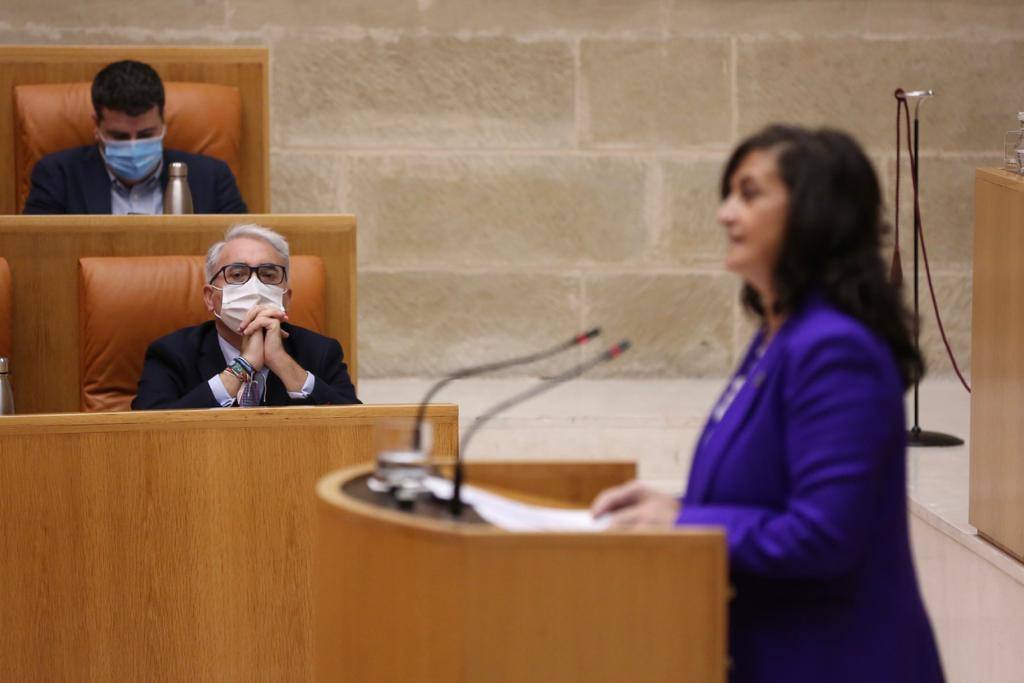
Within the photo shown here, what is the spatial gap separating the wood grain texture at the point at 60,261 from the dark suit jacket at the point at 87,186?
0.82 m

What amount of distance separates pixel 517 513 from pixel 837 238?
0.49 m

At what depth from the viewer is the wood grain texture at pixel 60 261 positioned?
146 inches

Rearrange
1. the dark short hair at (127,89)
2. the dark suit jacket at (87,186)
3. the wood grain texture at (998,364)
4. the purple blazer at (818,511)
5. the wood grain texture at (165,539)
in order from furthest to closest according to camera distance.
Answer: the dark suit jacket at (87,186)
the dark short hair at (127,89)
the wood grain texture at (998,364)
the wood grain texture at (165,539)
the purple blazer at (818,511)

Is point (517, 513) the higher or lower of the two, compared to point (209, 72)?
lower

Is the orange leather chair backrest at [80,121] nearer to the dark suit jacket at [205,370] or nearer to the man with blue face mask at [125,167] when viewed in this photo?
the man with blue face mask at [125,167]

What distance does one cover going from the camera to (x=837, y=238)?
66.0 inches

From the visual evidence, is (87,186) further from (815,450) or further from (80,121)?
(815,450)

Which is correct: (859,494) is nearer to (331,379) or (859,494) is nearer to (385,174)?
(331,379)

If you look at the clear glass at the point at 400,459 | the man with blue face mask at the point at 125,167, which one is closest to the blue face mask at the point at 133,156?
the man with blue face mask at the point at 125,167

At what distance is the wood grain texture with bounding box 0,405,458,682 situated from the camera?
2828 millimetres

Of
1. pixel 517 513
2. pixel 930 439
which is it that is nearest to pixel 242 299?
pixel 517 513

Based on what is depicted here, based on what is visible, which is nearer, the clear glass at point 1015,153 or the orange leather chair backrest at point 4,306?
the clear glass at point 1015,153

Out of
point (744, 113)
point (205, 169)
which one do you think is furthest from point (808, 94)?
point (205, 169)

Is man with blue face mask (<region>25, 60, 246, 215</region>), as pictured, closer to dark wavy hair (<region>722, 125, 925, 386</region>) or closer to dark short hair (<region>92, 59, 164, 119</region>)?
dark short hair (<region>92, 59, 164, 119</region>)
